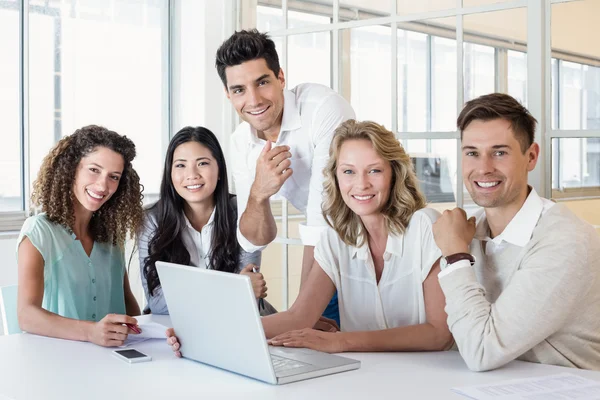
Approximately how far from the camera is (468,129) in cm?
194

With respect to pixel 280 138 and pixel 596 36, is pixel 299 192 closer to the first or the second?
pixel 280 138

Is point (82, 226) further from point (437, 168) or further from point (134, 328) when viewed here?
point (437, 168)

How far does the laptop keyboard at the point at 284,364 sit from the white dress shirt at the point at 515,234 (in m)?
0.42

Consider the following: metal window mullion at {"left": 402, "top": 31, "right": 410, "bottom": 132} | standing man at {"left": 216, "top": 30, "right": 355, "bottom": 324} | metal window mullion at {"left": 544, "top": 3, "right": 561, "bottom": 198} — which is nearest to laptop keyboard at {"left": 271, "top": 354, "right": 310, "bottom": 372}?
standing man at {"left": 216, "top": 30, "right": 355, "bottom": 324}

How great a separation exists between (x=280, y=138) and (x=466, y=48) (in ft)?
2.48

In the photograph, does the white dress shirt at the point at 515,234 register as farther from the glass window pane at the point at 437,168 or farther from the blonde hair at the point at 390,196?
the glass window pane at the point at 437,168

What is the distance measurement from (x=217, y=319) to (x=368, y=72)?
1.65 m

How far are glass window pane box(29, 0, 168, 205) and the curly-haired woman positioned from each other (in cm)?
120

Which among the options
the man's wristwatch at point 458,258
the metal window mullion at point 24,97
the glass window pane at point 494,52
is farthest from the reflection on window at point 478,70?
the metal window mullion at point 24,97

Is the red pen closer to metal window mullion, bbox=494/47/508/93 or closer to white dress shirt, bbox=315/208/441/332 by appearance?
white dress shirt, bbox=315/208/441/332

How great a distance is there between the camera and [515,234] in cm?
180

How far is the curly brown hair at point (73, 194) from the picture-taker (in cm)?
248

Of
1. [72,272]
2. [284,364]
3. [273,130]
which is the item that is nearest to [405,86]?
[273,130]

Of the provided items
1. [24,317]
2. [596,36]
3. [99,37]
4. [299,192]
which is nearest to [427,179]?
[299,192]
